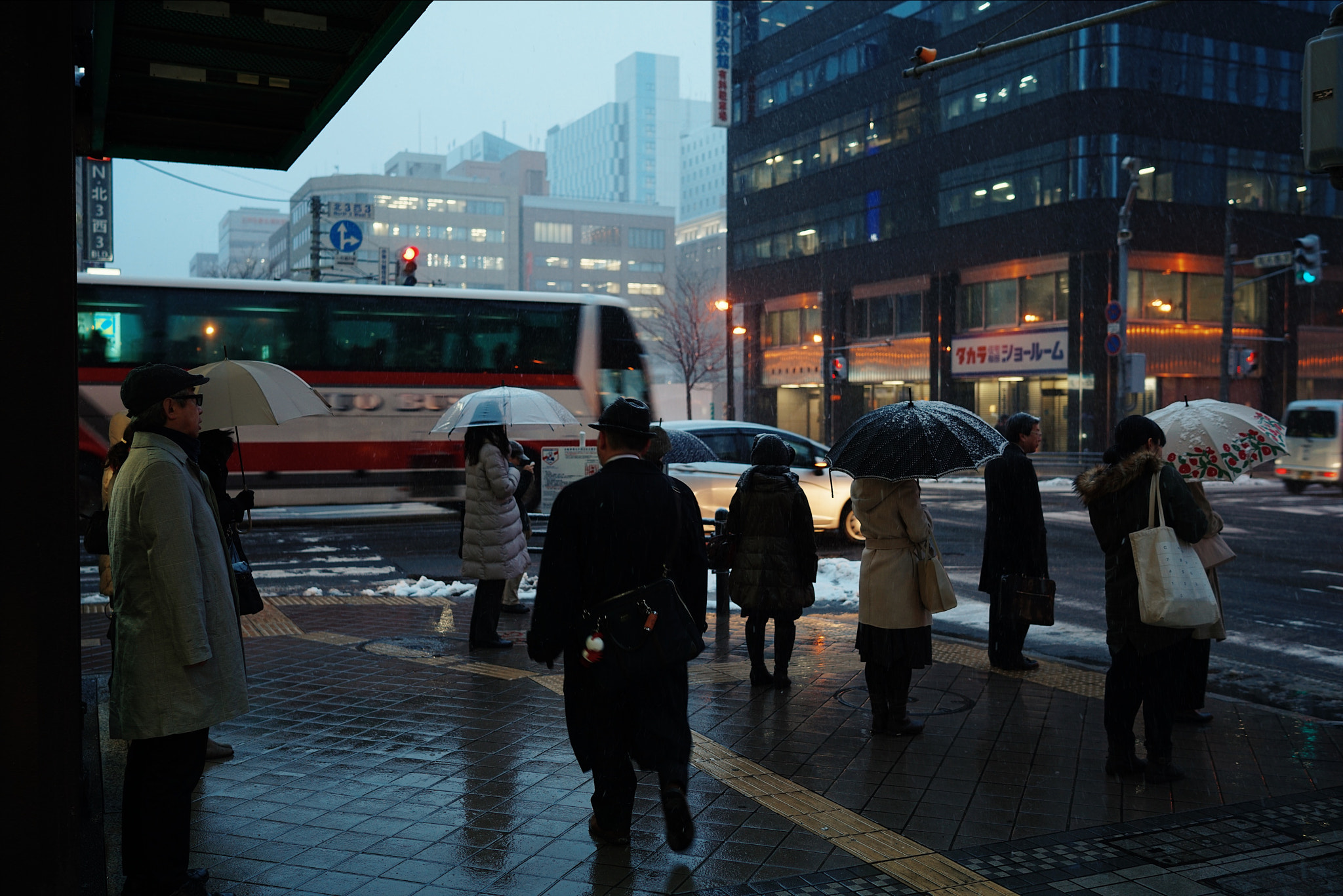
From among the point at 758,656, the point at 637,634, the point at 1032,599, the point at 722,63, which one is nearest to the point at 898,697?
the point at 758,656

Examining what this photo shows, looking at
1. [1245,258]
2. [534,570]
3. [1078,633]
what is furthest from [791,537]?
[1245,258]

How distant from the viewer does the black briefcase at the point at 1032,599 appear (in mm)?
7180

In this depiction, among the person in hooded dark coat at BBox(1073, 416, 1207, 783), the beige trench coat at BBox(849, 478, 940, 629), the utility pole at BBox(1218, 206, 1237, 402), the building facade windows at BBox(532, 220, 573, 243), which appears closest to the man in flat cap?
the beige trench coat at BBox(849, 478, 940, 629)

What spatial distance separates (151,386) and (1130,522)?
442 cm

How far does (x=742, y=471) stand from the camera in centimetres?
A: 1517

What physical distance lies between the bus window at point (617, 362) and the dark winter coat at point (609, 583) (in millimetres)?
14439

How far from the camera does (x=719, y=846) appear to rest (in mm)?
4465

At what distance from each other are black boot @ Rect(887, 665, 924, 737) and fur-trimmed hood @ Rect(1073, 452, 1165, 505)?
56.0 inches

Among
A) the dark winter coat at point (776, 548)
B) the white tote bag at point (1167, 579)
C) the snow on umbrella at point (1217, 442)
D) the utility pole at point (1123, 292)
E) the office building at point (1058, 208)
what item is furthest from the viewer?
the office building at point (1058, 208)

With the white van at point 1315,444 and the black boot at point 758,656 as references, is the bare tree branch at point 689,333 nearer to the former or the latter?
the white van at point 1315,444

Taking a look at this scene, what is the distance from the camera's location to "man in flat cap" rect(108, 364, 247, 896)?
12.4ft

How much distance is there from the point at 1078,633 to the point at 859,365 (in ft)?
123

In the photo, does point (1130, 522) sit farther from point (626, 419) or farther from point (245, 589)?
point (245, 589)

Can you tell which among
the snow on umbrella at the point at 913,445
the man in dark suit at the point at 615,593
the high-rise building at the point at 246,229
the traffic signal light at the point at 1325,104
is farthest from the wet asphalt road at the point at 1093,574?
the high-rise building at the point at 246,229
